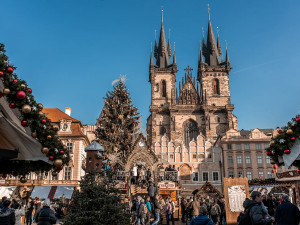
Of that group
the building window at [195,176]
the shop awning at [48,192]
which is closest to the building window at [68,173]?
the shop awning at [48,192]

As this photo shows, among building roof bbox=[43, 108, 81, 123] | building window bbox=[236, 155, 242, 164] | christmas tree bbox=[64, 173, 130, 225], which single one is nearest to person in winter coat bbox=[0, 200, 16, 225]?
christmas tree bbox=[64, 173, 130, 225]

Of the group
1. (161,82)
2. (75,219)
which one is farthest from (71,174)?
(161,82)

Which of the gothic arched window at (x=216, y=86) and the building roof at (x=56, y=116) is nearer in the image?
the building roof at (x=56, y=116)

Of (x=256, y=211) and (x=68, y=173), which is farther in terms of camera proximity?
(x=68, y=173)

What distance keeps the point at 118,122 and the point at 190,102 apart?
42.1 metres

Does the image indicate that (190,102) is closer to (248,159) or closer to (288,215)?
(248,159)

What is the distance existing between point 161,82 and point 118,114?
1701 inches

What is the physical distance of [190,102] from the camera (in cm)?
5875

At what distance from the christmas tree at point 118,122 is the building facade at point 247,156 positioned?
84.3 feet

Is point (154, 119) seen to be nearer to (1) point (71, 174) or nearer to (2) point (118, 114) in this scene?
(1) point (71, 174)

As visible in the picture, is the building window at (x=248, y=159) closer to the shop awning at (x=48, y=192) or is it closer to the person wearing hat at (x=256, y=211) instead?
the shop awning at (x=48, y=192)

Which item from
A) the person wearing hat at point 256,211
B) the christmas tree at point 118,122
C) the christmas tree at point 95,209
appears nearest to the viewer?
the person wearing hat at point 256,211

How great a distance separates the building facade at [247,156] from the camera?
40.6m

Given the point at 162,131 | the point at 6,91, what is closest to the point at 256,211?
the point at 6,91
